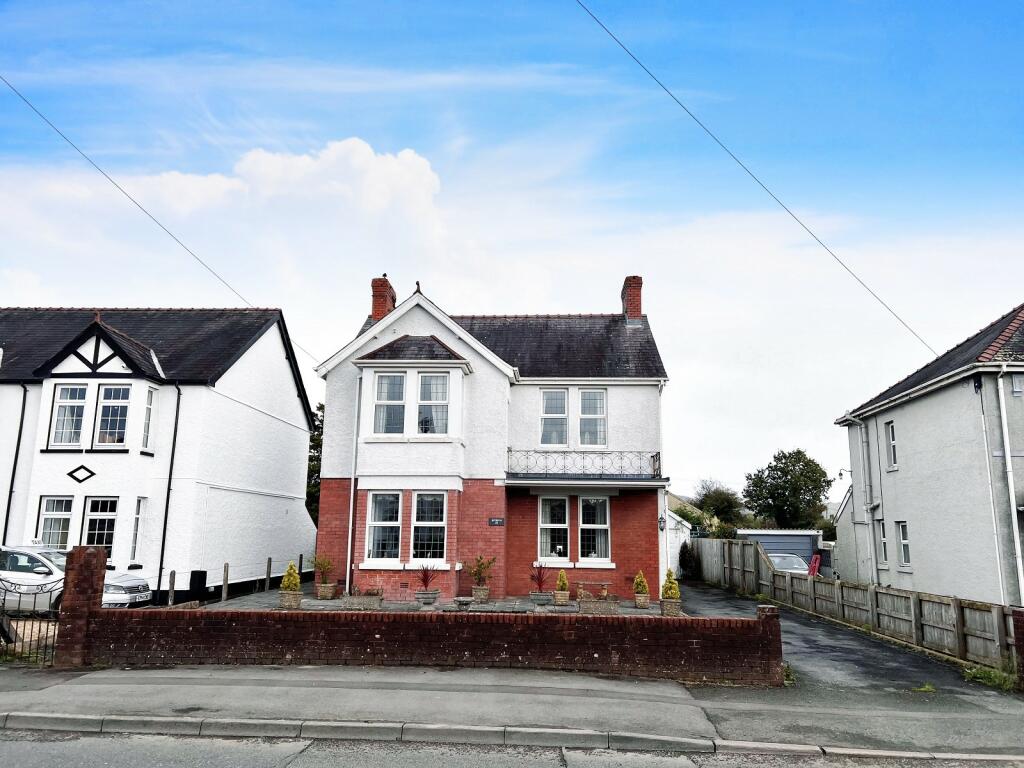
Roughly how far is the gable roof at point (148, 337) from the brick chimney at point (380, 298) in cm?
426

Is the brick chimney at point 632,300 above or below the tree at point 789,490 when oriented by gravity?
above

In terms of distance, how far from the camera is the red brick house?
66.9 ft

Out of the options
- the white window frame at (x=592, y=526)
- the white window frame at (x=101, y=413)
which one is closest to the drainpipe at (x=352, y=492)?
the white window frame at (x=101, y=413)

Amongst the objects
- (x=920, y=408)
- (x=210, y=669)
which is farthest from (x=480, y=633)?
(x=920, y=408)

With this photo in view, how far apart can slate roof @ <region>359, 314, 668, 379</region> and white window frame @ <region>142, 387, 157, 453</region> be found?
6610 millimetres

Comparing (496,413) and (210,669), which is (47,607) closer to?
(210,669)

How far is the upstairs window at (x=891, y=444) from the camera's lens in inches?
936

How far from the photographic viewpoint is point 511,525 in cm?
2206

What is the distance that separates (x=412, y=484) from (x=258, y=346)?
29.1 feet

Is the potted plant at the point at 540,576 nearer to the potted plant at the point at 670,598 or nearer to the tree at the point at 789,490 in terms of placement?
the potted plant at the point at 670,598

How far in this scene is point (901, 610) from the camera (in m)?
16.2

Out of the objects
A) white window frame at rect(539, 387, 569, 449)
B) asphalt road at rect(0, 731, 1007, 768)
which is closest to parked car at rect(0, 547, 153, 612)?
asphalt road at rect(0, 731, 1007, 768)

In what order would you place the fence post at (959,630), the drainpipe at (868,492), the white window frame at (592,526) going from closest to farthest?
the fence post at (959,630) < the white window frame at (592,526) < the drainpipe at (868,492)

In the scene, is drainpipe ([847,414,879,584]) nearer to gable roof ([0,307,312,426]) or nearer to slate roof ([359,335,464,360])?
slate roof ([359,335,464,360])
